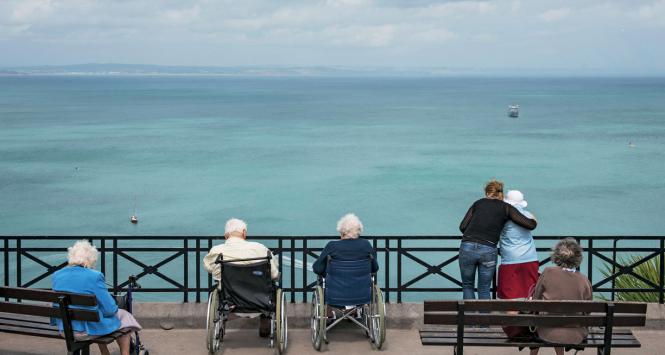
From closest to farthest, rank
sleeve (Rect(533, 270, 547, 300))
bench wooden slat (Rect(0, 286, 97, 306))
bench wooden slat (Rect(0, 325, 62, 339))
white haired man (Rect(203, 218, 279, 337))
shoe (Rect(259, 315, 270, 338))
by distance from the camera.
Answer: bench wooden slat (Rect(0, 286, 97, 306)) < sleeve (Rect(533, 270, 547, 300)) < bench wooden slat (Rect(0, 325, 62, 339)) < white haired man (Rect(203, 218, 279, 337)) < shoe (Rect(259, 315, 270, 338))

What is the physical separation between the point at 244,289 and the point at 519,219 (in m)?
2.48

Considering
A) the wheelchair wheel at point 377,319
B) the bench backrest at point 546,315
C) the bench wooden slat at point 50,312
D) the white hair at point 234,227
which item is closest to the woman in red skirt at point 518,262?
the wheelchair wheel at point 377,319

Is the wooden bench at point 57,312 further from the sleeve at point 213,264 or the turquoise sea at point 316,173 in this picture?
the turquoise sea at point 316,173

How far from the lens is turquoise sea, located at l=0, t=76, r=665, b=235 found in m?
46.9

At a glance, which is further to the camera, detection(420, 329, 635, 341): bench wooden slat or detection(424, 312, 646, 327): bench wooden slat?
detection(420, 329, 635, 341): bench wooden slat

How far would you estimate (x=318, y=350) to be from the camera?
24.3 ft

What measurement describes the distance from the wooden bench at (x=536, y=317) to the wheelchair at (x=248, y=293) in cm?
146

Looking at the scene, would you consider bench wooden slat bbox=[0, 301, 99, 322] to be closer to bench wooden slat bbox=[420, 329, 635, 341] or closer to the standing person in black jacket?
bench wooden slat bbox=[420, 329, 635, 341]

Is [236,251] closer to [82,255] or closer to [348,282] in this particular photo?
[348,282]

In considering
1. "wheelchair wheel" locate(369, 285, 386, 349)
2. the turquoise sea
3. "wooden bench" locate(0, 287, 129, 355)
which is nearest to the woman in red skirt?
"wheelchair wheel" locate(369, 285, 386, 349)

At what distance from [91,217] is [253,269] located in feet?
137

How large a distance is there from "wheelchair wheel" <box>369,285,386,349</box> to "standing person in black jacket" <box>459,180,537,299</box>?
2.84 feet

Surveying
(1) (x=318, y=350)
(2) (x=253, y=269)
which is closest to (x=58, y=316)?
(2) (x=253, y=269)

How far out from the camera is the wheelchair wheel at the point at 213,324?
7.11 m
